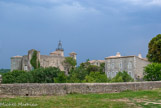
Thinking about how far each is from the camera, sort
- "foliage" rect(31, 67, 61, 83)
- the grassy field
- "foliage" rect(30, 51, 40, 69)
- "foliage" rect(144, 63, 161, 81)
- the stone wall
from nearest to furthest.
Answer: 1. the grassy field
2. the stone wall
3. "foliage" rect(144, 63, 161, 81)
4. "foliage" rect(31, 67, 61, 83)
5. "foliage" rect(30, 51, 40, 69)

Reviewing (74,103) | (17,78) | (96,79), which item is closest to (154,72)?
(96,79)

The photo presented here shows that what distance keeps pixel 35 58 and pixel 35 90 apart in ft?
158

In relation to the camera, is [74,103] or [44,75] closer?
[74,103]

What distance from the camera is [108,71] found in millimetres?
50312

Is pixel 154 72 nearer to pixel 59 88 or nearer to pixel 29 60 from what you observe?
pixel 59 88

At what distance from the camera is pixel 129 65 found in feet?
150

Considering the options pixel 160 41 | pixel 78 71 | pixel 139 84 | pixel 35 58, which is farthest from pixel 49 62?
pixel 139 84

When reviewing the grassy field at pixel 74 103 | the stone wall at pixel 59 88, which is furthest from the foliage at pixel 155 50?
the grassy field at pixel 74 103

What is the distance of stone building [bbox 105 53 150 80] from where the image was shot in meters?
44.5

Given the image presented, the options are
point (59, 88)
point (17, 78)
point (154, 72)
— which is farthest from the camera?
point (17, 78)

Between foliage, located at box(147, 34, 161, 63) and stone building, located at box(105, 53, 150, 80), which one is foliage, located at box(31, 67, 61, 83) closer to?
stone building, located at box(105, 53, 150, 80)

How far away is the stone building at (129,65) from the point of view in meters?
44.5

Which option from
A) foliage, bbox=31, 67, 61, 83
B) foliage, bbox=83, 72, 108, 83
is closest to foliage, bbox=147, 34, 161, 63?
foliage, bbox=83, 72, 108, 83

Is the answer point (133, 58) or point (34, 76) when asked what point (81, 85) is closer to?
point (34, 76)
